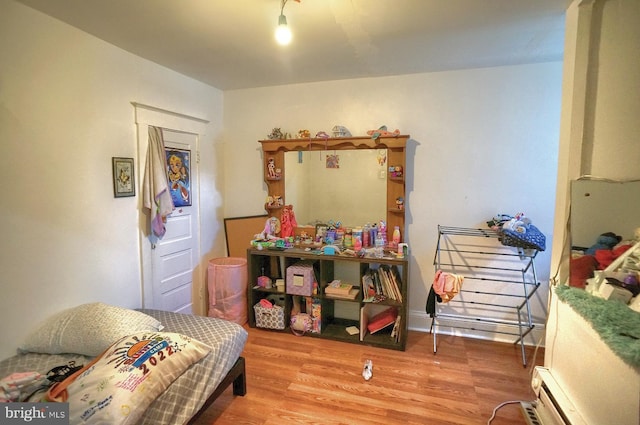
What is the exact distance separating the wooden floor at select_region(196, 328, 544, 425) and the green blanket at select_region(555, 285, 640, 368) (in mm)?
899

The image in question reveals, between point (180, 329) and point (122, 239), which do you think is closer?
point (180, 329)

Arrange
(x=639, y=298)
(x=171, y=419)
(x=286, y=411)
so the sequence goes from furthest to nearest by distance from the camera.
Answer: (x=286, y=411)
(x=171, y=419)
(x=639, y=298)

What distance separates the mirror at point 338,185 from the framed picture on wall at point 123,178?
1.43m

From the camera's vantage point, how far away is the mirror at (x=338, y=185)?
3.14 m

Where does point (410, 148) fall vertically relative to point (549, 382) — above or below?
above

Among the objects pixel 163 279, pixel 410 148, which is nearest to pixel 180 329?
pixel 163 279

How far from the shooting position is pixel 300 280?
119 inches

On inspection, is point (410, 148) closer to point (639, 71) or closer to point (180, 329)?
point (639, 71)

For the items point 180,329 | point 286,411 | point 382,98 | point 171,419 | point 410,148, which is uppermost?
point 382,98

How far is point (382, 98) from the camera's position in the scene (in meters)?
3.11

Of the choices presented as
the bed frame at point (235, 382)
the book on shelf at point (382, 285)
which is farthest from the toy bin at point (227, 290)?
the book on shelf at point (382, 285)

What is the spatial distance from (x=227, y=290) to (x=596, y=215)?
2912 millimetres

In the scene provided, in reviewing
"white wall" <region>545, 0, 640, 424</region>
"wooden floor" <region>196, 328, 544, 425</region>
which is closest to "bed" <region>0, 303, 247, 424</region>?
"wooden floor" <region>196, 328, 544, 425</region>

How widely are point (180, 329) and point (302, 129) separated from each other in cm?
217
